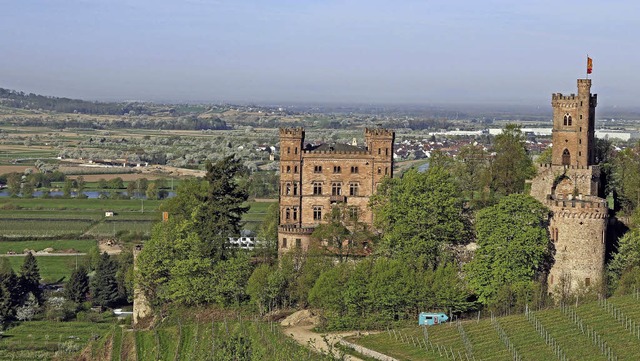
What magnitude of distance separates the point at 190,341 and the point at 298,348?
22.9 ft

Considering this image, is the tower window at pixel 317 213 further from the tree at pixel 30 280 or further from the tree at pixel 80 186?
the tree at pixel 80 186

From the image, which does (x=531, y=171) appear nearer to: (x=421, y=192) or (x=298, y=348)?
(x=421, y=192)

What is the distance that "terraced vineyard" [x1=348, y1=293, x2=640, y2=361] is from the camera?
1516 inches

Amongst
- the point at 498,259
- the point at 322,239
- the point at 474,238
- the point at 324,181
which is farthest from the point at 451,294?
the point at 324,181

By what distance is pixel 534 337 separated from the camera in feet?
133

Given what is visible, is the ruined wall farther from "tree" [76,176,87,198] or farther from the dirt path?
"tree" [76,176,87,198]

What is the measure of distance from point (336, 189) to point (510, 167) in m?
10.2

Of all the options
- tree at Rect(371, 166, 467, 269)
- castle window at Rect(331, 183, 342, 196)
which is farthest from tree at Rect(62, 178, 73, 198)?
tree at Rect(371, 166, 467, 269)

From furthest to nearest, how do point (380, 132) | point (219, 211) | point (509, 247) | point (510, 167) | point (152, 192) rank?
1. point (152, 192)
2. point (510, 167)
3. point (380, 132)
4. point (219, 211)
5. point (509, 247)

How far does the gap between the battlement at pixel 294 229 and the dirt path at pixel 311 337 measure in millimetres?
10496

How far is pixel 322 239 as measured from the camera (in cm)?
5491

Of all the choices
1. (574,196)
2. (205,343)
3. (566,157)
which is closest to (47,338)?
(205,343)

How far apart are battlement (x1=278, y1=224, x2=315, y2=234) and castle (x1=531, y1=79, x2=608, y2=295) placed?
39.0 feet

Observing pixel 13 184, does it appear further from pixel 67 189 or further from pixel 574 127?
pixel 574 127
